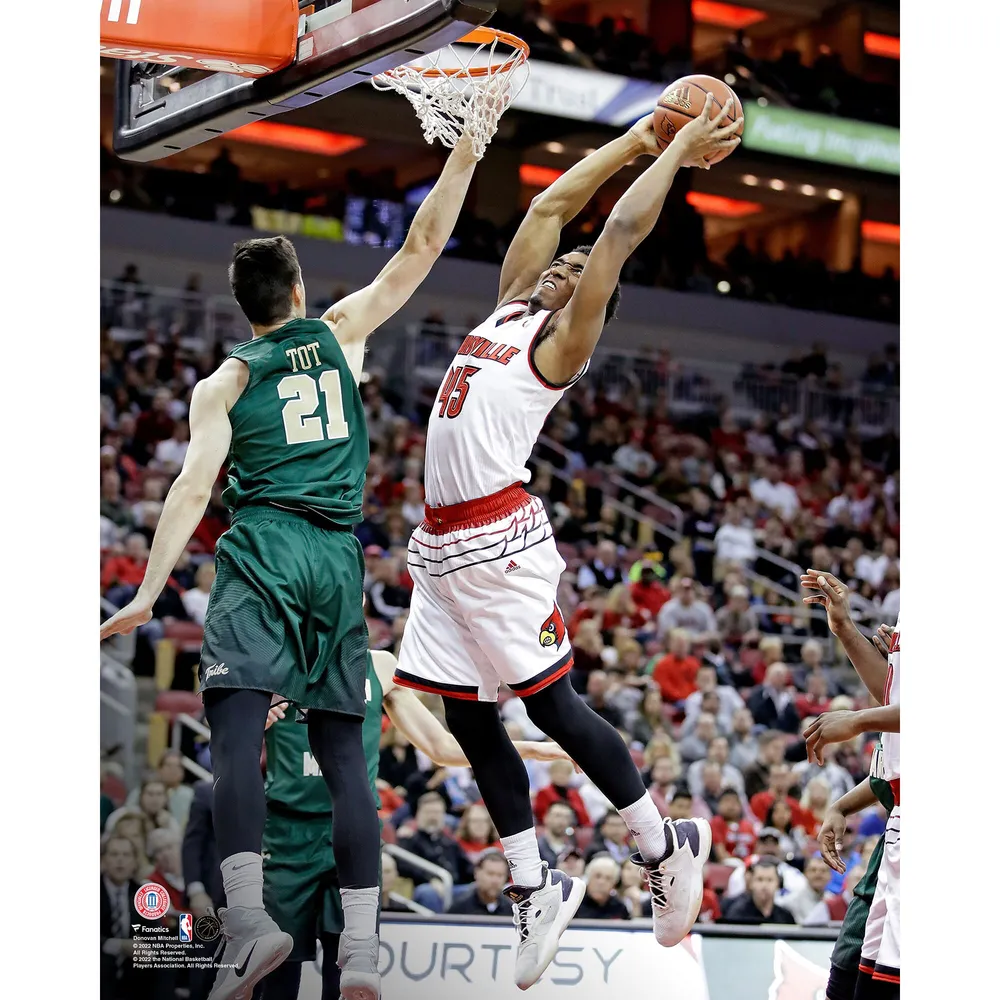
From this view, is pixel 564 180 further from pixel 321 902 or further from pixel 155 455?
pixel 155 455

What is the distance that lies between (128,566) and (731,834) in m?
4.52

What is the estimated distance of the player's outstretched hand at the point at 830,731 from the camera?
16.2 ft

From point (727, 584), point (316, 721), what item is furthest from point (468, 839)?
point (727, 584)

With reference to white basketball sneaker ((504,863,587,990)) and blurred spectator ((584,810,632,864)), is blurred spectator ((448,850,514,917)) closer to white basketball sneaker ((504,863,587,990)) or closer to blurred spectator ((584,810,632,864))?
blurred spectator ((584,810,632,864))

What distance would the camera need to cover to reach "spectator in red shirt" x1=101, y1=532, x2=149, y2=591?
31.2 ft

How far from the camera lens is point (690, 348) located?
17.8 m

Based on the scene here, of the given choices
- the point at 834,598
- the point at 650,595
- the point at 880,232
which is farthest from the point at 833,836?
the point at 880,232

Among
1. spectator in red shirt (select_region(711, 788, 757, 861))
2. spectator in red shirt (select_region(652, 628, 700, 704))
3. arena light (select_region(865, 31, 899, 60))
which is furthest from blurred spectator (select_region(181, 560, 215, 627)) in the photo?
arena light (select_region(865, 31, 899, 60))

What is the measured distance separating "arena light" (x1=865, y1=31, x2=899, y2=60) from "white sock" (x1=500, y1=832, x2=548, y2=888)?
19185 mm

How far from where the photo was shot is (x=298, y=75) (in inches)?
203

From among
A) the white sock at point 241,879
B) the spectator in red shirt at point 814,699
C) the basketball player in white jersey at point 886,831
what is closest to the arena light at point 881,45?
the spectator in red shirt at point 814,699

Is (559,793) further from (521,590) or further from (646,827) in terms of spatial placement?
(521,590)

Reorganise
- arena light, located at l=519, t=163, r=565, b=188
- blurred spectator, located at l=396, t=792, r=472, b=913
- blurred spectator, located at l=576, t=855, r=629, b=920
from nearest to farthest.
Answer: blurred spectator, located at l=576, t=855, r=629, b=920 → blurred spectator, located at l=396, t=792, r=472, b=913 → arena light, located at l=519, t=163, r=565, b=188
